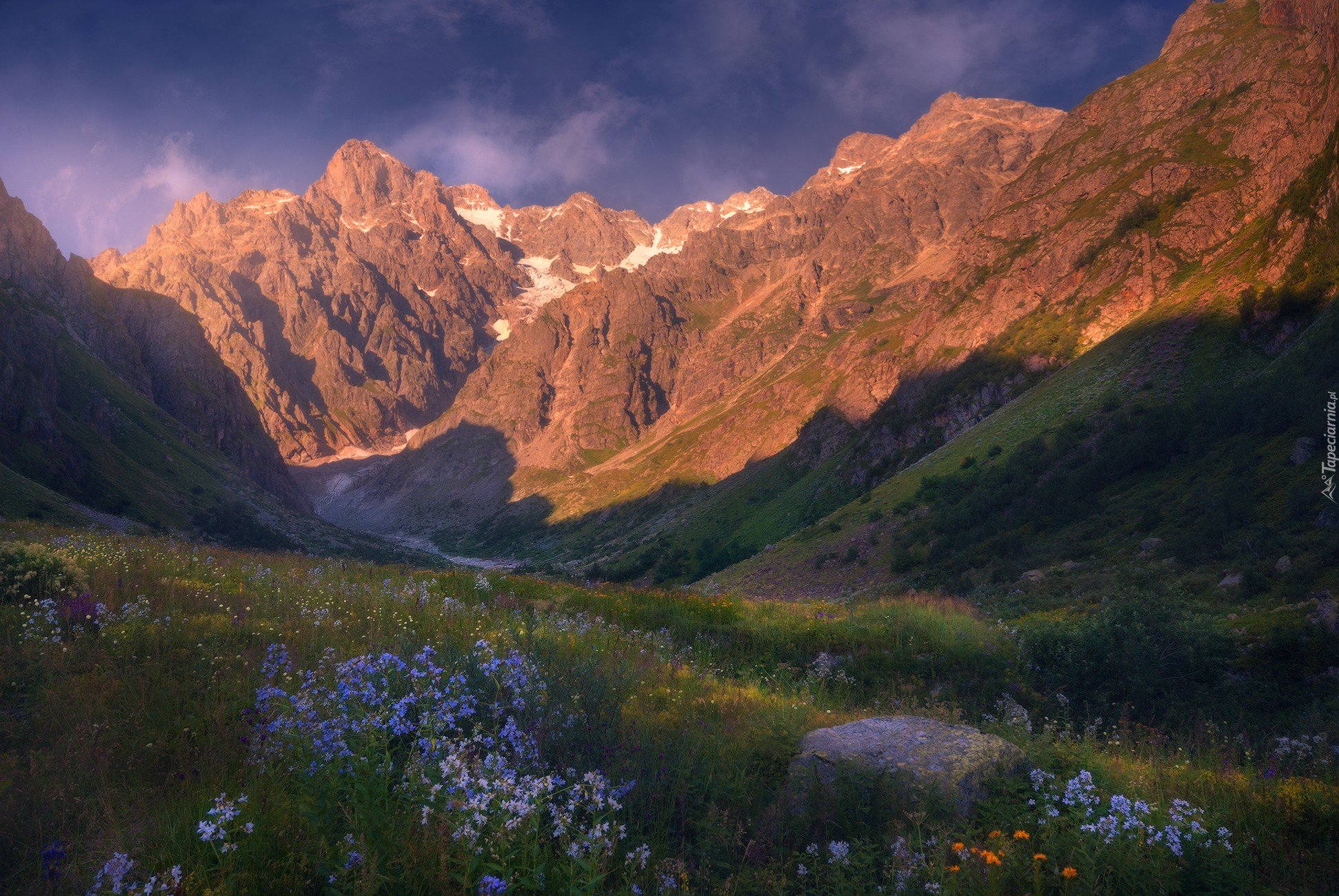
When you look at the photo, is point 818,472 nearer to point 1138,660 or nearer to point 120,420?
point 1138,660

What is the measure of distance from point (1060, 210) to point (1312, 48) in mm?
25684

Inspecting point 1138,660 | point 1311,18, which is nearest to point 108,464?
point 1138,660

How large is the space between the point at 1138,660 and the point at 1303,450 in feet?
54.8

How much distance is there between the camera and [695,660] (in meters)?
10.7

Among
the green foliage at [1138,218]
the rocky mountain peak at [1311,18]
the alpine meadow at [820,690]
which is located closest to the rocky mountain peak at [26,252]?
the alpine meadow at [820,690]

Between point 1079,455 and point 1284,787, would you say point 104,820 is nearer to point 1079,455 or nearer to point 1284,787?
point 1284,787

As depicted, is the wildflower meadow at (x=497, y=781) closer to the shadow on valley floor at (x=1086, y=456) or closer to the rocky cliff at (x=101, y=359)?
the shadow on valley floor at (x=1086, y=456)

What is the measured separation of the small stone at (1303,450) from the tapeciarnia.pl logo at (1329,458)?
0.63 m

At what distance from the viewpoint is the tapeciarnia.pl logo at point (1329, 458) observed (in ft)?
57.5

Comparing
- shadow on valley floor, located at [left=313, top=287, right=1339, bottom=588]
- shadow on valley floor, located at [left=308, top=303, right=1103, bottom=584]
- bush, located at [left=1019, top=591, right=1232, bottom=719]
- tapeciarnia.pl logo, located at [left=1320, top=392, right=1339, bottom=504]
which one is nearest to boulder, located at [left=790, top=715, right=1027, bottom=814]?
bush, located at [left=1019, top=591, right=1232, bottom=719]

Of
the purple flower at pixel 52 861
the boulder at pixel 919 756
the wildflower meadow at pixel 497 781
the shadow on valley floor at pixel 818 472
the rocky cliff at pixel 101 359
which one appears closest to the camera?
the purple flower at pixel 52 861

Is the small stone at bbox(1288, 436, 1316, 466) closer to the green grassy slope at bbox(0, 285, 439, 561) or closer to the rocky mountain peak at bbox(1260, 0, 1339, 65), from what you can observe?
the rocky mountain peak at bbox(1260, 0, 1339, 65)

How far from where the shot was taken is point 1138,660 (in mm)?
11008

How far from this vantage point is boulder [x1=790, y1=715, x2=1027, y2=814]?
5.68m
